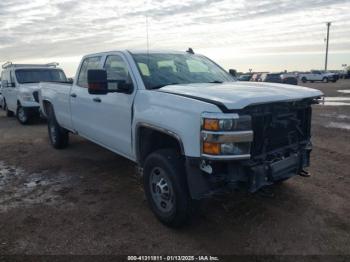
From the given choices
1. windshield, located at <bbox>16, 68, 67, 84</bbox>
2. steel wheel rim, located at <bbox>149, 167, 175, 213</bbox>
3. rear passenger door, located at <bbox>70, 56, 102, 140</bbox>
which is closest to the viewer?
steel wheel rim, located at <bbox>149, 167, 175, 213</bbox>

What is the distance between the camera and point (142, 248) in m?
3.53

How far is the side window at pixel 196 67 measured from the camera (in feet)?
16.4

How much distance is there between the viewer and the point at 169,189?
3.79 m

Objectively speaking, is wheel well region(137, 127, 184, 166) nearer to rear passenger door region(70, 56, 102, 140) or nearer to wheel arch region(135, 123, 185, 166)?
wheel arch region(135, 123, 185, 166)

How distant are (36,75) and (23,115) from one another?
146cm

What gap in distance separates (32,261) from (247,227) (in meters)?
2.24

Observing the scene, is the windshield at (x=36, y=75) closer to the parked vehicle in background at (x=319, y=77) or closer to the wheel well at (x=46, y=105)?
the wheel well at (x=46, y=105)

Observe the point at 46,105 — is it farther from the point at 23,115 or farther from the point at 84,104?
the point at 23,115

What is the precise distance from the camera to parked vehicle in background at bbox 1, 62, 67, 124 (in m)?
11.5

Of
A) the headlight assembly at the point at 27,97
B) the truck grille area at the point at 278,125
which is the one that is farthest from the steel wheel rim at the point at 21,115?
the truck grille area at the point at 278,125

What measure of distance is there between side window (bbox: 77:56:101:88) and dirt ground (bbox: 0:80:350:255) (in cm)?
154

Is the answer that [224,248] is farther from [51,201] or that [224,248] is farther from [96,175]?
[96,175]

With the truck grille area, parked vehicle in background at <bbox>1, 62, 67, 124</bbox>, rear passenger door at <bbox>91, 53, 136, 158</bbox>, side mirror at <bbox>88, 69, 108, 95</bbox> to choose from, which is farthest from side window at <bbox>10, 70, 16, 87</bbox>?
the truck grille area

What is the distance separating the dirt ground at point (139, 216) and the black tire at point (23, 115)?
553 cm
